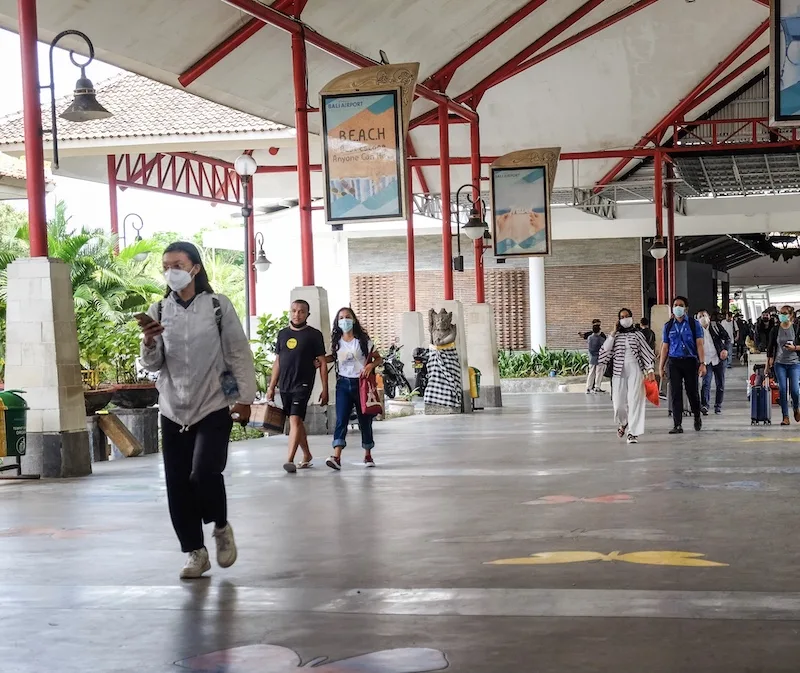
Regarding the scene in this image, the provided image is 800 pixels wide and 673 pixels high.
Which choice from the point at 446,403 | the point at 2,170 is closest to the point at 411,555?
the point at 446,403

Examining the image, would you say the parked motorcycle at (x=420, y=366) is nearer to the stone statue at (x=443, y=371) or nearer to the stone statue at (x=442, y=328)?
the stone statue at (x=443, y=371)

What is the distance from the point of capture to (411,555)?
21.9ft

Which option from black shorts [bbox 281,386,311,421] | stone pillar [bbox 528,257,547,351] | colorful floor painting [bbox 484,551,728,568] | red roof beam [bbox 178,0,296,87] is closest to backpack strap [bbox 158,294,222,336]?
colorful floor painting [bbox 484,551,728,568]

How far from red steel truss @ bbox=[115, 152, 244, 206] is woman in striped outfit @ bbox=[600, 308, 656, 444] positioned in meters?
15.7

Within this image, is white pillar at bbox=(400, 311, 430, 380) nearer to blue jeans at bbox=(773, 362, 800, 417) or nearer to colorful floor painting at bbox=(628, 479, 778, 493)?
blue jeans at bbox=(773, 362, 800, 417)

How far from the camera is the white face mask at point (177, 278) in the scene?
6.27 metres

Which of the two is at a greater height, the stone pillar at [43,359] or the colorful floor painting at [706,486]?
the stone pillar at [43,359]

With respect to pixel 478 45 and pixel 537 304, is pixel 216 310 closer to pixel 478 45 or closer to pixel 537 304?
pixel 478 45

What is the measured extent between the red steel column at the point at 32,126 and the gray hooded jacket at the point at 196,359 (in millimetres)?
5317

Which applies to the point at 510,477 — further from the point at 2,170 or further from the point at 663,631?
the point at 2,170

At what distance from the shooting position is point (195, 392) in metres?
6.28

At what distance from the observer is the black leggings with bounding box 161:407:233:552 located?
245 inches

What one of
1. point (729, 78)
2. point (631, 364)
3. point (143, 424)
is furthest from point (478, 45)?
point (143, 424)

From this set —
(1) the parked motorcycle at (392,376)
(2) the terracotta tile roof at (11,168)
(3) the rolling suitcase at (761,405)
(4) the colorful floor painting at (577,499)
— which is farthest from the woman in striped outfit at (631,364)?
(2) the terracotta tile roof at (11,168)
